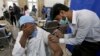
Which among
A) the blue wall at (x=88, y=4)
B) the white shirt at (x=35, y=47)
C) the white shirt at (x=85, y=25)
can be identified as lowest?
the white shirt at (x=35, y=47)

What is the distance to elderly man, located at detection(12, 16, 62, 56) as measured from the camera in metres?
1.68

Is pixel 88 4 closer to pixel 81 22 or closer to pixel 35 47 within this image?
pixel 81 22

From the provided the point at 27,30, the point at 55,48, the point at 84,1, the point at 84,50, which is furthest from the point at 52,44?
the point at 84,1

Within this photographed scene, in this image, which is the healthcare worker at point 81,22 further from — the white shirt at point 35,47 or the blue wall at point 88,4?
the blue wall at point 88,4

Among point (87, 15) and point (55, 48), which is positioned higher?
point (87, 15)

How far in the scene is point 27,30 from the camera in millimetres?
1651

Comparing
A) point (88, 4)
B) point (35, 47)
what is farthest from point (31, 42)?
point (88, 4)

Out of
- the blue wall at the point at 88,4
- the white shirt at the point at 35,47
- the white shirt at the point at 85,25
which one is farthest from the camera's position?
the blue wall at the point at 88,4

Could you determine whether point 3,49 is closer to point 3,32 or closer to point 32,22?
point 3,32

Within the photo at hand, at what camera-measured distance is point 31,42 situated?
1.75 metres

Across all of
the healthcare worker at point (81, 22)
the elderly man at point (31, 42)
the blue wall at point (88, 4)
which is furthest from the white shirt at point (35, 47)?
the blue wall at point (88, 4)

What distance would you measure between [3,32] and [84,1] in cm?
254

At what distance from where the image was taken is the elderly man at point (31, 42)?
5.52 ft

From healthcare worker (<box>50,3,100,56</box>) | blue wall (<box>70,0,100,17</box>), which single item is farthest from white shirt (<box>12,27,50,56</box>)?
blue wall (<box>70,0,100,17</box>)
